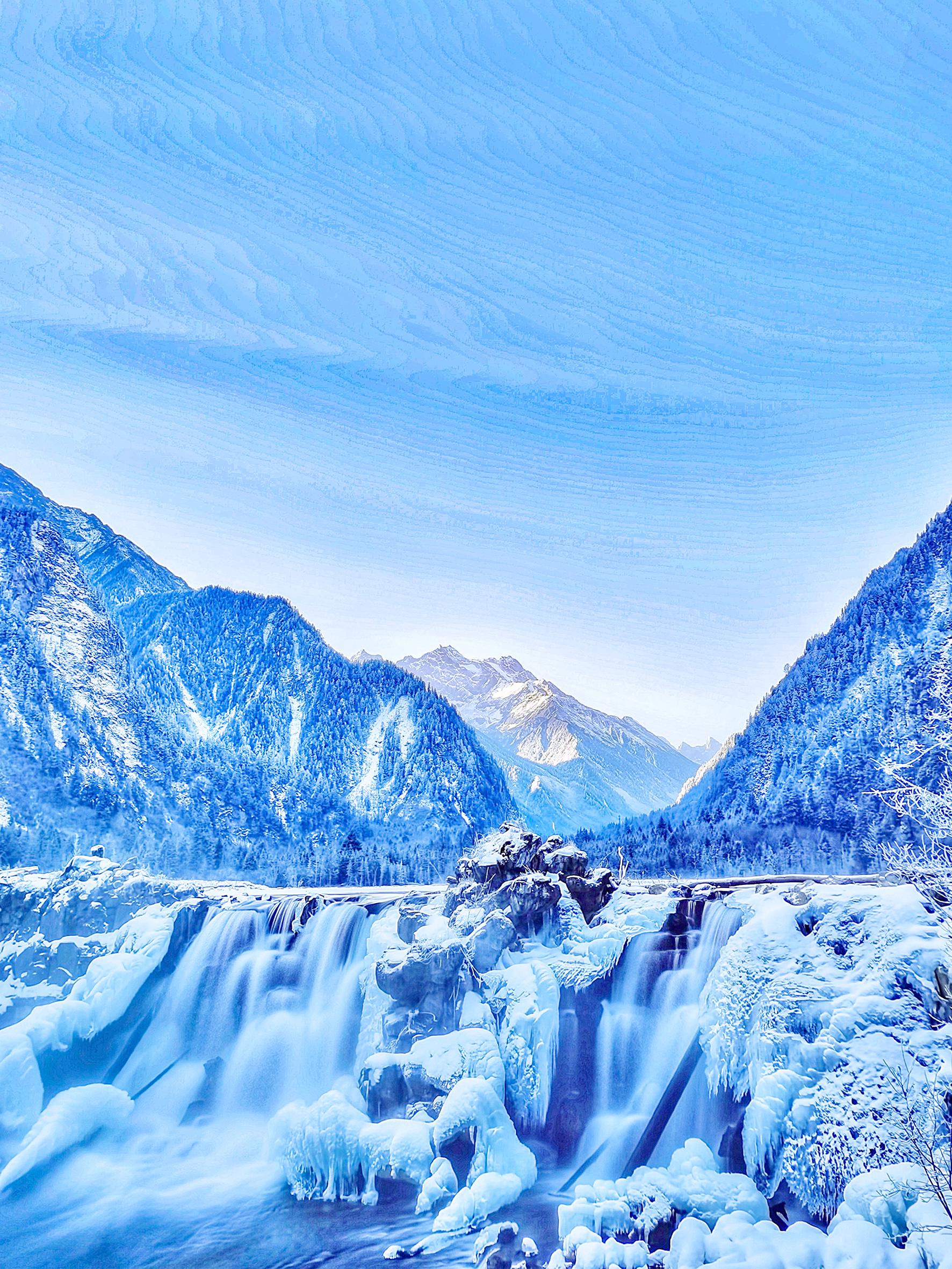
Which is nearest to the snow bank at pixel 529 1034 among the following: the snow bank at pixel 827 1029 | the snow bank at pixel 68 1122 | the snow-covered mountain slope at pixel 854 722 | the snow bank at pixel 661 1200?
the snow bank at pixel 661 1200

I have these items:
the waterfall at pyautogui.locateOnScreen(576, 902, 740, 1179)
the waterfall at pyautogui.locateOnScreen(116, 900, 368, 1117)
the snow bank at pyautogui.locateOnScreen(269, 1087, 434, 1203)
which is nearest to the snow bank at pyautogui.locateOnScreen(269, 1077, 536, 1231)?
the snow bank at pyautogui.locateOnScreen(269, 1087, 434, 1203)

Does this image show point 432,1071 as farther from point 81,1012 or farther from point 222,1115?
point 81,1012

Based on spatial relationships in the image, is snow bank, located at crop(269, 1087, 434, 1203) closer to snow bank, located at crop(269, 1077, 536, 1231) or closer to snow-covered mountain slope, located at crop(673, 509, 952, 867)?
snow bank, located at crop(269, 1077, 536, 1231)

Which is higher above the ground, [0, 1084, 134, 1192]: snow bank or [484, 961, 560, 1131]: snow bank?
[484, 961, 560, 1131]: snow bank

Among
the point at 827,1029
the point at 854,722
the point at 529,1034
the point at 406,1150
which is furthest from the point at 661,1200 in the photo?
Answer: the point at 854,722

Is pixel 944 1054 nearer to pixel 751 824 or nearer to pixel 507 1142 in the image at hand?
pixel 507 1142

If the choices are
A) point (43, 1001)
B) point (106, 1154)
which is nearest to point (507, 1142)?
point (106, 1154)

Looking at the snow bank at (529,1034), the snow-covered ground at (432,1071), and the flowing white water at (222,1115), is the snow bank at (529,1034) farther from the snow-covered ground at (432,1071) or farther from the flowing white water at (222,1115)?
the flowing white water at (222,1115)
